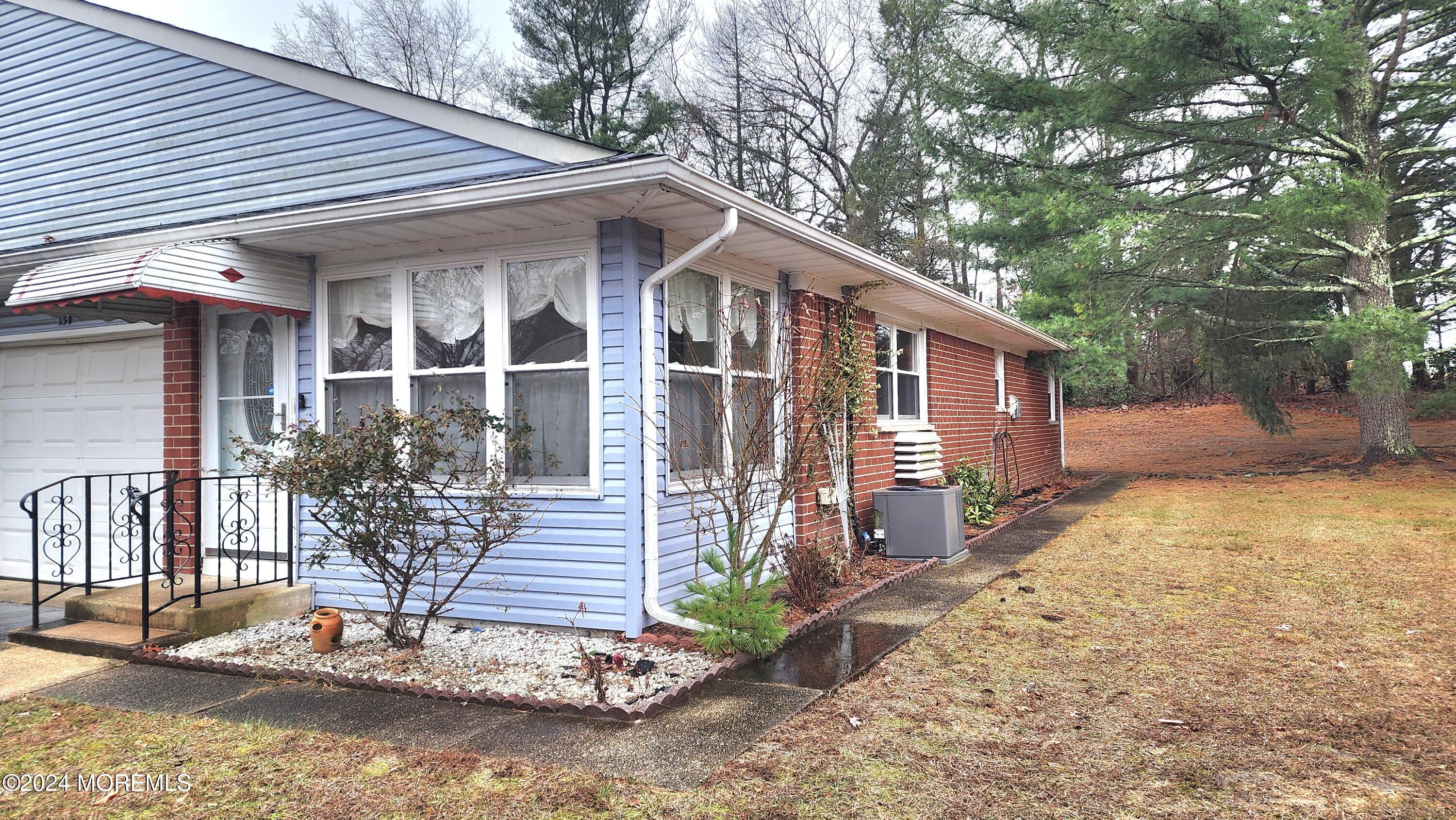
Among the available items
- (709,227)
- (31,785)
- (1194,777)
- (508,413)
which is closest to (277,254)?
(508,413)

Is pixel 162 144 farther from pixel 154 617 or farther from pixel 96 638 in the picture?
pixel 96 638

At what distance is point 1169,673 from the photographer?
4754 mm

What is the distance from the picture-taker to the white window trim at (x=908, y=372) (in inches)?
372

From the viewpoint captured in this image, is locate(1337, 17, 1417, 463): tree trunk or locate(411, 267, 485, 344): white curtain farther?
locate(1337, 17, 1417, 463): tree trunk

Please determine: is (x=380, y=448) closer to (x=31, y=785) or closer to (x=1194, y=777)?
(x=31, y=785)

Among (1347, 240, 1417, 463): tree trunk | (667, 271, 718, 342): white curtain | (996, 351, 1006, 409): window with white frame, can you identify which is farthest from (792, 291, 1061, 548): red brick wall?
(1347, 240, 1417, 463): tree trunk

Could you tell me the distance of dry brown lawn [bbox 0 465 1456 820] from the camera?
3232mm

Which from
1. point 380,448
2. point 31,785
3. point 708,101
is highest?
point 708,101

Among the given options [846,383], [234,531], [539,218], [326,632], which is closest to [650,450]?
[539,218]

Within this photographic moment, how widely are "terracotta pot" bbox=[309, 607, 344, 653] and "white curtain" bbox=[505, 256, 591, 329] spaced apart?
222 cm

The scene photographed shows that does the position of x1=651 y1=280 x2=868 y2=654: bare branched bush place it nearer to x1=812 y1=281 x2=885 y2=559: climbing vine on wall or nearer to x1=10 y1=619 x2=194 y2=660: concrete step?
x1=812 y1=281 x2=885 y2=559: climbing vine on wall

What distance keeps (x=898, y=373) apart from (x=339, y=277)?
6080 mm

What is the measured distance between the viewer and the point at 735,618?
5121 millimetres

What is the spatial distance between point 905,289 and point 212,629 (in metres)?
6.54
